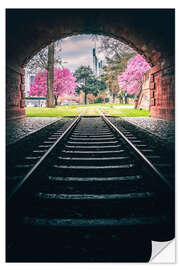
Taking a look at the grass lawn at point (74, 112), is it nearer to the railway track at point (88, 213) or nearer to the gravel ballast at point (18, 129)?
the gravel ballast at point (18, 129)

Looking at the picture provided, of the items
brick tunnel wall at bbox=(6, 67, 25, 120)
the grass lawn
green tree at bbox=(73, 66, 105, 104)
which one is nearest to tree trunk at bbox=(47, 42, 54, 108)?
the grass lawn

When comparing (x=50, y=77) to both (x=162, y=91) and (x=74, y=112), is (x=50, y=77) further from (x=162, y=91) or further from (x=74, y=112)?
(x=162, y=91)

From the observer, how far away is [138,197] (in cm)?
204

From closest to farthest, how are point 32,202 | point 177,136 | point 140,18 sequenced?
1. point 32,202
2. point 177,136
3. point 140,18

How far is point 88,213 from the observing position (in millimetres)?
1787

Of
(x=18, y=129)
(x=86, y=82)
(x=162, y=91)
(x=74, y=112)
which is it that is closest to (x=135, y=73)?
(x=74, y=112)

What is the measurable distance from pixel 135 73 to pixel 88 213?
20.7 m

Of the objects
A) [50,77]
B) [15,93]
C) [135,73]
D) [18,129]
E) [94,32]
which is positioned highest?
[135,73]

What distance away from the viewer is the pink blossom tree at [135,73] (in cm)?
1970

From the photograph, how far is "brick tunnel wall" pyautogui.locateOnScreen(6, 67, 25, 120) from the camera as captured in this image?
825 centimetres

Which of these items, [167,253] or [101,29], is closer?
[167,253]

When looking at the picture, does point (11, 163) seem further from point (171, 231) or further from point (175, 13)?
point (175, 13)

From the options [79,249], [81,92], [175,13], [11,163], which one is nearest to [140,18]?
[175,13]

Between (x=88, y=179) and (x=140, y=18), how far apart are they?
3803 mm
